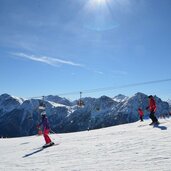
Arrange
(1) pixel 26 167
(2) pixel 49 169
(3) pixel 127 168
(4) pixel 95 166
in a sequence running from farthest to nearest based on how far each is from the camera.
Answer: (1) pixel 26 167, (2) pixel 49 169, (4) pixel 95 166, (3) pixel 127 168

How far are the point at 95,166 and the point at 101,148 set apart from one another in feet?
11.8

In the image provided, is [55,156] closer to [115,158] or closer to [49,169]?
[49,169]

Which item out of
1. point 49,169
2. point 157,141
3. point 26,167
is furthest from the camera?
point 157,141

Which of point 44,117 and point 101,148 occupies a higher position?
point 44,117

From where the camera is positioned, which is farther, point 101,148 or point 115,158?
point 101,148

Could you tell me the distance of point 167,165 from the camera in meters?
8.44

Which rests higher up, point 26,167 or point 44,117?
point 44,117

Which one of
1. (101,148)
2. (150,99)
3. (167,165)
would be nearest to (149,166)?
(167,165)

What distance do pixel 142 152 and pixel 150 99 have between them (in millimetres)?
12473

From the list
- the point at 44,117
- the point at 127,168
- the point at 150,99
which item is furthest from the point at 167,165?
the point at 150,99

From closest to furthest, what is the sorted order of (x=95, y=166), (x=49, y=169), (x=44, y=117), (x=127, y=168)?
(x=127, y=168) → (x=95, y=166) → (x=49, y=169) → (x=44, y=117)


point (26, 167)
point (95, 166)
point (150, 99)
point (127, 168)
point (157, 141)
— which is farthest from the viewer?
point (150, 99)

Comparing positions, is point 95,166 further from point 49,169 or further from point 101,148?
point 101,148

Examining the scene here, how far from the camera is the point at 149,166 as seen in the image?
8805 millimetres
